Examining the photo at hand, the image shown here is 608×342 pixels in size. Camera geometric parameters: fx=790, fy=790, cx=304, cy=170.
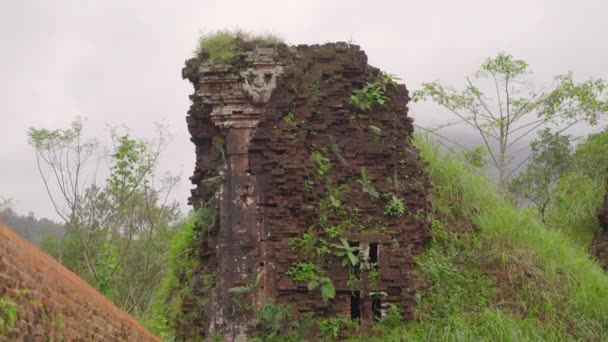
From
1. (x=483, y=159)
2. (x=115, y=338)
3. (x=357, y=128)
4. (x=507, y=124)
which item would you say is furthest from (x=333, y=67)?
(x=507, y=124)

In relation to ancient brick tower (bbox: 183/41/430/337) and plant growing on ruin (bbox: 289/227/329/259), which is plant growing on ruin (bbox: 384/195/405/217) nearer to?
ancient brick tower (bbox: 183/41/430/337)

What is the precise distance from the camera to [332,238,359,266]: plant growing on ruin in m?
9.19

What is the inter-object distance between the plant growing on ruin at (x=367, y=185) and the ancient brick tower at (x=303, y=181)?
0.04ft

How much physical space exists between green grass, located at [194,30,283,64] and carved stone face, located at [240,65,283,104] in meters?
0.32

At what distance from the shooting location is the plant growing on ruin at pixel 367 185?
9688 mm

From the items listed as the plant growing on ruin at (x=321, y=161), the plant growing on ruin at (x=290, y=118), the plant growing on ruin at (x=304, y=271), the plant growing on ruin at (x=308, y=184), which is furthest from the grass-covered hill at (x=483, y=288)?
the plant growing on ruin at (x=290, y=118)

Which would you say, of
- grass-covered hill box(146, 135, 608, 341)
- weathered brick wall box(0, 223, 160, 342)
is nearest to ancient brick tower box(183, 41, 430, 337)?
grass-covered hill box(146, 135, 608, 341)

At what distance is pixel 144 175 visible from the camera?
16625mm

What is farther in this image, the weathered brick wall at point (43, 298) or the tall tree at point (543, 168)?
the tall tree at point (543, 168)

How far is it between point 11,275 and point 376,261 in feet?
21.1

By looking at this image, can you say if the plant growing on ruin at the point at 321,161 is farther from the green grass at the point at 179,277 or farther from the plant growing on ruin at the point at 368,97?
the green grass at the point at 179,277

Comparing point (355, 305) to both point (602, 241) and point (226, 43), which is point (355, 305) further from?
point (602, 241)

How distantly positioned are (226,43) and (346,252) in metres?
3.02

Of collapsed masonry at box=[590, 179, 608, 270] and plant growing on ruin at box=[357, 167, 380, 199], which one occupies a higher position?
plant growing on ruin at box=[357, 167, 380, 199]
